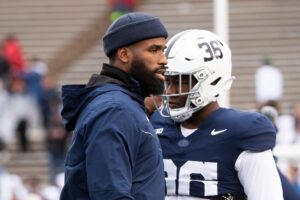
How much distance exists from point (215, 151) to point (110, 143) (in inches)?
29.6

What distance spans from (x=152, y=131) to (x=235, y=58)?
1279cm

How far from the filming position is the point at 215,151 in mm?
4621

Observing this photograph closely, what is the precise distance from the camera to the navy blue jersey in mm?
4551

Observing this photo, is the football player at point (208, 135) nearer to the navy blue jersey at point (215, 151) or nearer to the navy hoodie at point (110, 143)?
the navy blue jersey at point (215, 151)

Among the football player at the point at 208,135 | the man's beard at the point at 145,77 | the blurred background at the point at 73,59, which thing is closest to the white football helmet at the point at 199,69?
the football player at the point at 208,135

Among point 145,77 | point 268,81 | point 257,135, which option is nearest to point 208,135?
point 257,135

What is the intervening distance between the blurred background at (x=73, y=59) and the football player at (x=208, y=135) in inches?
286

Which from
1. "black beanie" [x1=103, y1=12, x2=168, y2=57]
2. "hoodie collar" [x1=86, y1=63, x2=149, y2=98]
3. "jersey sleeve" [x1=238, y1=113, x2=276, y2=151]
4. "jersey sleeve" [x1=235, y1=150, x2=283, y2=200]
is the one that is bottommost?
"jersey sleeve" [x1=235, y1=150, x2=283, y2=200]

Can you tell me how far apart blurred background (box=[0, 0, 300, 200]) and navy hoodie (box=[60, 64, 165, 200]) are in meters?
7.79

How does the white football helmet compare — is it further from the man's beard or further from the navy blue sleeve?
the navy blue sleeve

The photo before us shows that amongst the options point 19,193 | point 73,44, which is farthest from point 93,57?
point 19,193

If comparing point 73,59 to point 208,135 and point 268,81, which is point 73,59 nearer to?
point 268,81

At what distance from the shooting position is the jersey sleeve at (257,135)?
14.8 ft

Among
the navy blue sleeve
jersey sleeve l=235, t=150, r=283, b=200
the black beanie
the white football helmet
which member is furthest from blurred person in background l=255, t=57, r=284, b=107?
the navy blue sleeve
